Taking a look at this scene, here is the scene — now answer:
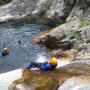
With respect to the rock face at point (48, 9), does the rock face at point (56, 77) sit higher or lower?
lower

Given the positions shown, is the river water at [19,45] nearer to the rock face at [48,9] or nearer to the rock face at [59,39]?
the rock face at [59,39]

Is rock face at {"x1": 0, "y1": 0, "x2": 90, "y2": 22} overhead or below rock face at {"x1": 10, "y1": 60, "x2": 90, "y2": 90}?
overhead

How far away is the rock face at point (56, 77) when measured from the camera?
26.6 metres

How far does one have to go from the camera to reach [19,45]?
47.3 meters

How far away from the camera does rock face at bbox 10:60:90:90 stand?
2664 centimetres

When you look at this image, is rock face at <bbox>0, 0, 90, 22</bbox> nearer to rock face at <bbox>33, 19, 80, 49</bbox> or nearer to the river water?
the river water

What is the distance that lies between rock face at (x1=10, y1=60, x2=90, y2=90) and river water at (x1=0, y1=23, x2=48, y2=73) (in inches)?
317

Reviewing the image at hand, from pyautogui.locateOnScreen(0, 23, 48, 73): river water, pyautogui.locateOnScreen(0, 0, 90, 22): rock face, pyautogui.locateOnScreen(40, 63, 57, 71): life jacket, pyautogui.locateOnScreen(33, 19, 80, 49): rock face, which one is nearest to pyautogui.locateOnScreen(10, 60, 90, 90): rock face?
pyautogui.locateOnScreen(40, 63, 57, 71): life jacket

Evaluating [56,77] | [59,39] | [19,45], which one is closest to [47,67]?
[56,77]

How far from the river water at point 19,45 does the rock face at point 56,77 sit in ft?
26.4

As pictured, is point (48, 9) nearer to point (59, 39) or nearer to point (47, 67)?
point (59, 39)

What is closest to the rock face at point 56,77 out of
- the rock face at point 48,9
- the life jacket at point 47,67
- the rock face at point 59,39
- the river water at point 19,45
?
the life jacket at point 47,67

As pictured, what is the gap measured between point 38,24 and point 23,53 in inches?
770

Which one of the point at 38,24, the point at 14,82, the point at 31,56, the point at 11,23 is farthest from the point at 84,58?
the point at 11,23
